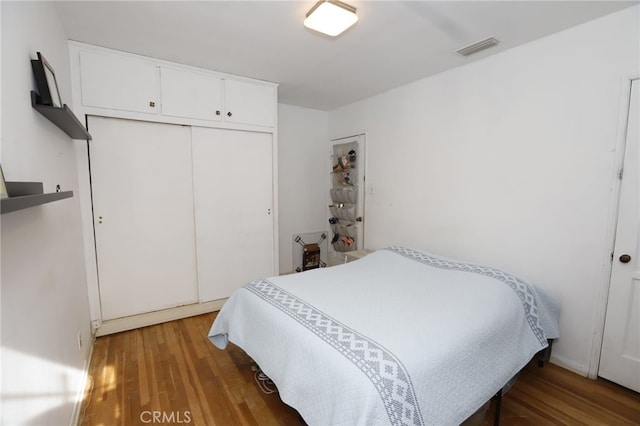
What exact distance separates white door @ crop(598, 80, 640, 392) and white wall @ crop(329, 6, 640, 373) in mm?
74

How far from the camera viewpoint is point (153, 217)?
2.83 m

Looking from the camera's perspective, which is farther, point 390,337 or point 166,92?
point 166,92

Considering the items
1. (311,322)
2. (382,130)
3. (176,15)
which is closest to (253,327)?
(311,322)

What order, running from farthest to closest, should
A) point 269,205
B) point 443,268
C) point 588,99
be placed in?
point 269,205 < point 443,268 < point 588,99

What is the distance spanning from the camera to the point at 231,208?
127 inches

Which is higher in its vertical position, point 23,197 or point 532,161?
point 532,161

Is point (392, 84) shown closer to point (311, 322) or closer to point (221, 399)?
point (311, 322)

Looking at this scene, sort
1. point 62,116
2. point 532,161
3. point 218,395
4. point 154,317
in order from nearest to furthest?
point 62,116 < point 218,395 < point 532,161 < point 154,317

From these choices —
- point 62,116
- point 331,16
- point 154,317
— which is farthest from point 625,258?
point 154,317

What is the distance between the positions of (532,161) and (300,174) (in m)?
2.80

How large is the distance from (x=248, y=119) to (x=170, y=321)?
223cm

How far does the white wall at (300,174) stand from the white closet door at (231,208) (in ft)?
2.42

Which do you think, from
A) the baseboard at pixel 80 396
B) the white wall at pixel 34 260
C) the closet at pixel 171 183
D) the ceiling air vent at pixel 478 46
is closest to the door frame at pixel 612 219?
the ceiling air vent at pixel 478 46

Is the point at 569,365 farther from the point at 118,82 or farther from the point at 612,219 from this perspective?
the point at 118,82
